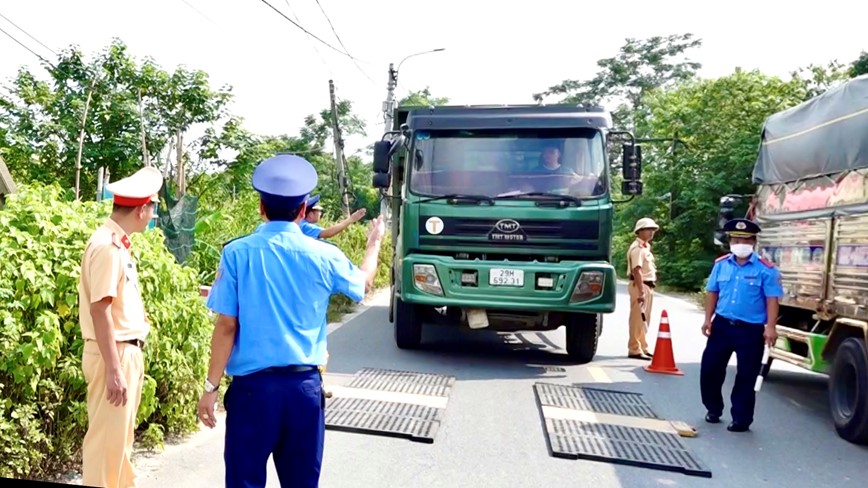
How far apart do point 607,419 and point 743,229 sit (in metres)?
1.91

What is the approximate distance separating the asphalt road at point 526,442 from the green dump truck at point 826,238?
496mm

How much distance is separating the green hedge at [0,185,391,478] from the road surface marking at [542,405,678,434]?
2880 millimetres

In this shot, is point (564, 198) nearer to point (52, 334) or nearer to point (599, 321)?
point (599, 321)

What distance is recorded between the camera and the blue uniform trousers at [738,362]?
5348mm

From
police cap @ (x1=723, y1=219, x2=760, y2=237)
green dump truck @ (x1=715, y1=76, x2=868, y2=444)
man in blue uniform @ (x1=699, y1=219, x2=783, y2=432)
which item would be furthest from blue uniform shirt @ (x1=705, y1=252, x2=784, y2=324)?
green dump truck @ (x1=715, y1=76, x2=868, y2=444)

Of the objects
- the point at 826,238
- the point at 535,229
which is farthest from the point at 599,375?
the point at 826,238

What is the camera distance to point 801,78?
2498 centimetres

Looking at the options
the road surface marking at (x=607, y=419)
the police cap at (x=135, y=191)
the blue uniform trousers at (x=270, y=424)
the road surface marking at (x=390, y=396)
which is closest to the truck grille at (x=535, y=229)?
the road surface marking at (x=390, y=396)

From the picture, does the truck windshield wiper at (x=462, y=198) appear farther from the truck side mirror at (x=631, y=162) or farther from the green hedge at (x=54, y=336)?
the green hedge at (x=54, y=336)

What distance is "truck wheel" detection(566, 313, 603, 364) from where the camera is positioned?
25.2ft

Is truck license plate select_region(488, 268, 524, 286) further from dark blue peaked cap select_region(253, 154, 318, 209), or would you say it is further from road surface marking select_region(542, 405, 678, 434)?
dark blue peaked cap select_region(253, 154, 318, 209)

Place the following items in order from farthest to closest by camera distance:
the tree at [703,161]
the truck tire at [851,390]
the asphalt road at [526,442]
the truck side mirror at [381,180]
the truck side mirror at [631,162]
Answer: the tree at [703,161] < the truck side mirror at [381,180] < the truck side mirror at [631,162] < the truck tire at [851,390] < the asphalt road at [526,442]

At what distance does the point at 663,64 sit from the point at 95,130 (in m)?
32.3

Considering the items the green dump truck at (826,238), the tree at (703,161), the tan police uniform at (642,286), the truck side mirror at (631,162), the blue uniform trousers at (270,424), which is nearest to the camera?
the blue uniform trousers at (270,424)
